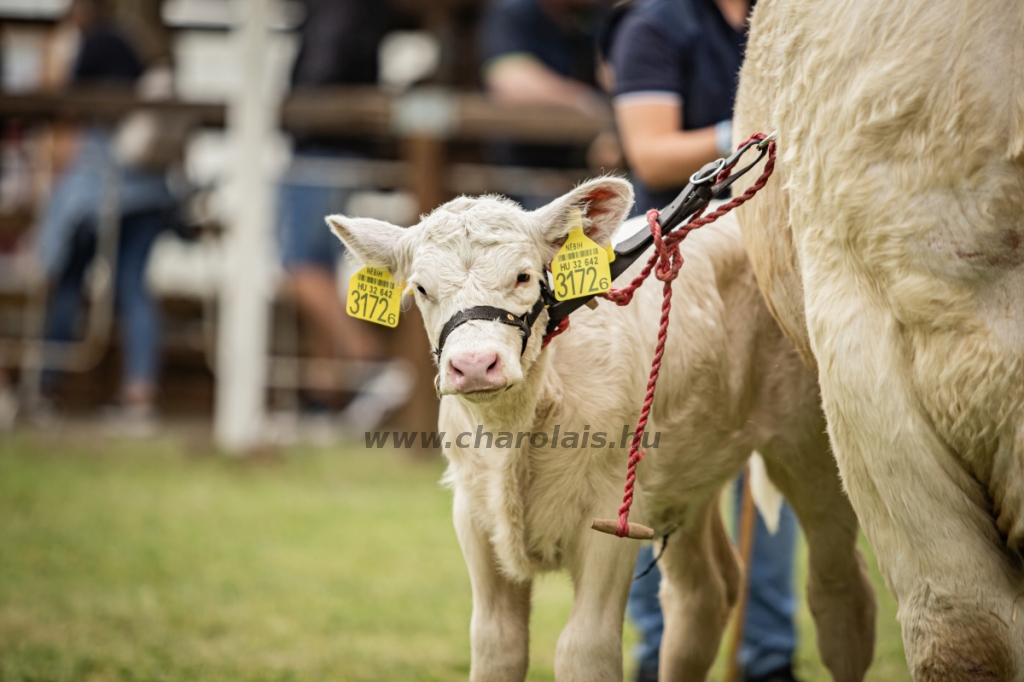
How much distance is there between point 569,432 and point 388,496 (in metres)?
4.84

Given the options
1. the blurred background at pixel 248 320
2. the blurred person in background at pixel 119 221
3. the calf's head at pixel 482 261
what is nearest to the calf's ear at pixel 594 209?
the calf's head at pixel 482 261

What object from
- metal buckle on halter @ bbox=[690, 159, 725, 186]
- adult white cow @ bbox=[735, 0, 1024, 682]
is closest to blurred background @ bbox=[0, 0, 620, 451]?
metal buckle on halter @ bbox=[690, 159, 725, 186]

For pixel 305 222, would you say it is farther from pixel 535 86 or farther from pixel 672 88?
pixel 672 88

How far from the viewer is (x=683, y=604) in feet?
13.3

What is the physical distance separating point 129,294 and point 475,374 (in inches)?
287

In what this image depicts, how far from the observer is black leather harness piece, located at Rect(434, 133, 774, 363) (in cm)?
306

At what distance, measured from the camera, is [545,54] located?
363 inches

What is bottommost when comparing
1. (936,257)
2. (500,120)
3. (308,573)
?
(308,573)

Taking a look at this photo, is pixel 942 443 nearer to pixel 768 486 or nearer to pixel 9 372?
pixel 768 486

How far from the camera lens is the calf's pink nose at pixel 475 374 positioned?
9.45ft

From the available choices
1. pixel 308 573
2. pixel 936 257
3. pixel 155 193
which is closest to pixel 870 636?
pixel 936 257

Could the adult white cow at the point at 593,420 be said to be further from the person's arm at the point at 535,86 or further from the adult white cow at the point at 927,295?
the person's arm at the point at 535,86

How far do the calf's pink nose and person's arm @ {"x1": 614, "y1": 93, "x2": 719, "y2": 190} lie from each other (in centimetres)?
151

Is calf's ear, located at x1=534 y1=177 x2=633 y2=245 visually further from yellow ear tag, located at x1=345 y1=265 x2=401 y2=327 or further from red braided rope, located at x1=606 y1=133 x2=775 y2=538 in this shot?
yellow ear tag, located at x1=345 y1=265 x2=401 y2=327
